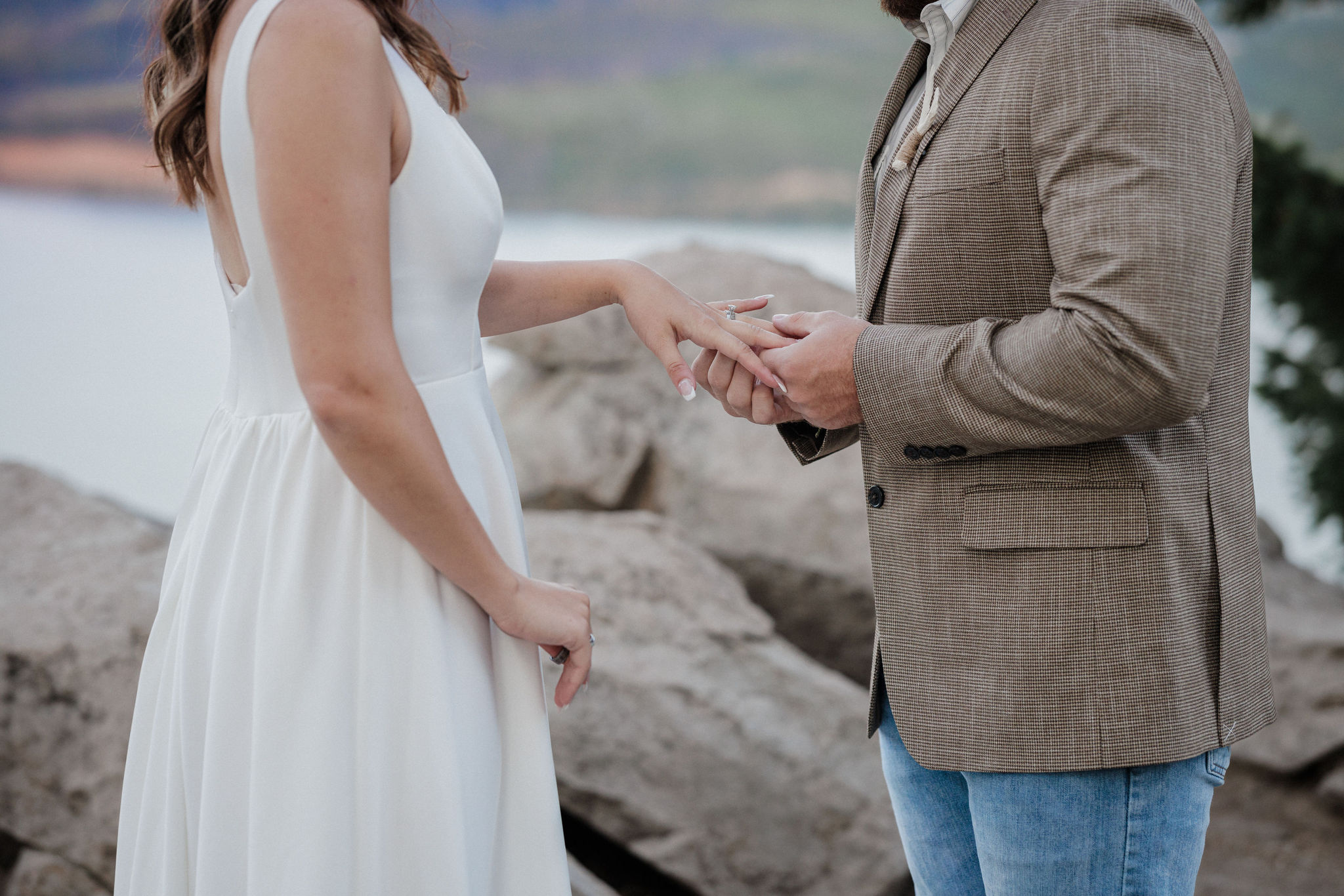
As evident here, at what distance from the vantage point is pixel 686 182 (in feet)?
17.1

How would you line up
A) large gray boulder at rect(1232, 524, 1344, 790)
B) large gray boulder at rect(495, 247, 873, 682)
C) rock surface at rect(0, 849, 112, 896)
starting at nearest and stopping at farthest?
rock surface at rect(0, 849, 112, 896), large gray boulder at rect(1232, 524, 1344, 790), large gray boulder at rect(495, 247, 873, 682)

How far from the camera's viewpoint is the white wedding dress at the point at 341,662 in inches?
30.6

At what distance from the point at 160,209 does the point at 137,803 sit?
157 inches

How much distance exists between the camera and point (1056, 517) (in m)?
0.91

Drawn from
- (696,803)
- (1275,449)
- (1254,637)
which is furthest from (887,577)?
(1275,449)

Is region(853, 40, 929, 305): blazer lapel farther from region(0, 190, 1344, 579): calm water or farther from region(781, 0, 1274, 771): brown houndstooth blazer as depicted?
Answer: region(0, 190, 1344, 579): calm water

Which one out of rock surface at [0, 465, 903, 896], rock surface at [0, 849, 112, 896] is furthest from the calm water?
rock surface at [0, 849, 112, 896]

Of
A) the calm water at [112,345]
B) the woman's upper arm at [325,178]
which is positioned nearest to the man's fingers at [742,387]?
the woman's upper arm at [325,178]

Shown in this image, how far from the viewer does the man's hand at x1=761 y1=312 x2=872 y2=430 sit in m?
0.96

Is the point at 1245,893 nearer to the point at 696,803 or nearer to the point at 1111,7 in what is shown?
the point at 696,803

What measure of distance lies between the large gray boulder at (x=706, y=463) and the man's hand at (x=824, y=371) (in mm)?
1579

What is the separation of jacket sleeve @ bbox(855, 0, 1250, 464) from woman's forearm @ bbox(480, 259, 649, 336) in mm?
407

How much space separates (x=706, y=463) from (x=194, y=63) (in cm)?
207

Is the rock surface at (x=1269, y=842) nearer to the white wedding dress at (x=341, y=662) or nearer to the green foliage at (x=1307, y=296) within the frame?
the green foliage at (x=1307, y=296)
